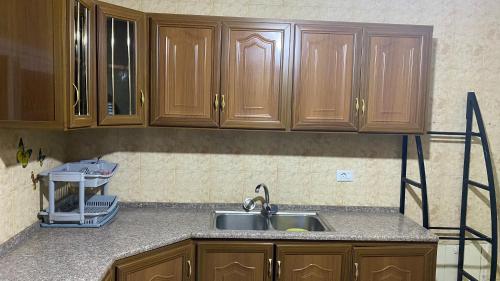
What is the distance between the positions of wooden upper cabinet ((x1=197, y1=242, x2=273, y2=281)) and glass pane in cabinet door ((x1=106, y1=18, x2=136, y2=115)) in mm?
918

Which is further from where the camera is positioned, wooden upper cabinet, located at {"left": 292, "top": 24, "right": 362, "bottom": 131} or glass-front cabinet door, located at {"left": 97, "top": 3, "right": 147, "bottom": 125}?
wooden upper cabinet, located at {"left": 292, "top": 24, "right": 362, "bottom": 131}

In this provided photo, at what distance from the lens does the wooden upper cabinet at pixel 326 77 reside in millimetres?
2355

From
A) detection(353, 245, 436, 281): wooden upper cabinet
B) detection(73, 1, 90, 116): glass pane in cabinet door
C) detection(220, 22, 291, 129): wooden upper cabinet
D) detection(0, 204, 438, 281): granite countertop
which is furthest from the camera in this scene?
detection(220, 22, 291, 129): wooden upper cabinet

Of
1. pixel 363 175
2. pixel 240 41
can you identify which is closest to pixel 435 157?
pixel 363 175

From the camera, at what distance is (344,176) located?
2.79 metres

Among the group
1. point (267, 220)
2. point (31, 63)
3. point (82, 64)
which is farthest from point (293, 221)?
point (31, 63)

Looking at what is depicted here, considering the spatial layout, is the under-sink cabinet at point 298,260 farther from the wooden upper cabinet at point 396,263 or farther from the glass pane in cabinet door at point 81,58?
the glass pane in cabinet door at point 81,58

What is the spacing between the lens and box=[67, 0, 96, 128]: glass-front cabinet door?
173 centimetres

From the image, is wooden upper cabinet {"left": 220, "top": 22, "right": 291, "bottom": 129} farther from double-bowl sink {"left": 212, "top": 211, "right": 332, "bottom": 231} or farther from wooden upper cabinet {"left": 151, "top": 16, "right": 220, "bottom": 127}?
double-bowl sink {"left": 212, "top": 211, "right": 332, "bottom": 231}

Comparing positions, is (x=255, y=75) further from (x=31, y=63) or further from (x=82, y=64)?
(x=31, y=63)

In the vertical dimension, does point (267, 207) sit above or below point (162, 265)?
above

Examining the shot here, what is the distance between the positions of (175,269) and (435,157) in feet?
6.49

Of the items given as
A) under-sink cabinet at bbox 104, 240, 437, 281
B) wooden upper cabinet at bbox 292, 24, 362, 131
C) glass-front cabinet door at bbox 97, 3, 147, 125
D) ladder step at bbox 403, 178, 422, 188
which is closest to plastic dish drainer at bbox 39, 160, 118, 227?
glass-front cabinet door at bbox 97, 3, 147, 125

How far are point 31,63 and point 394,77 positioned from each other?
6.45ft
